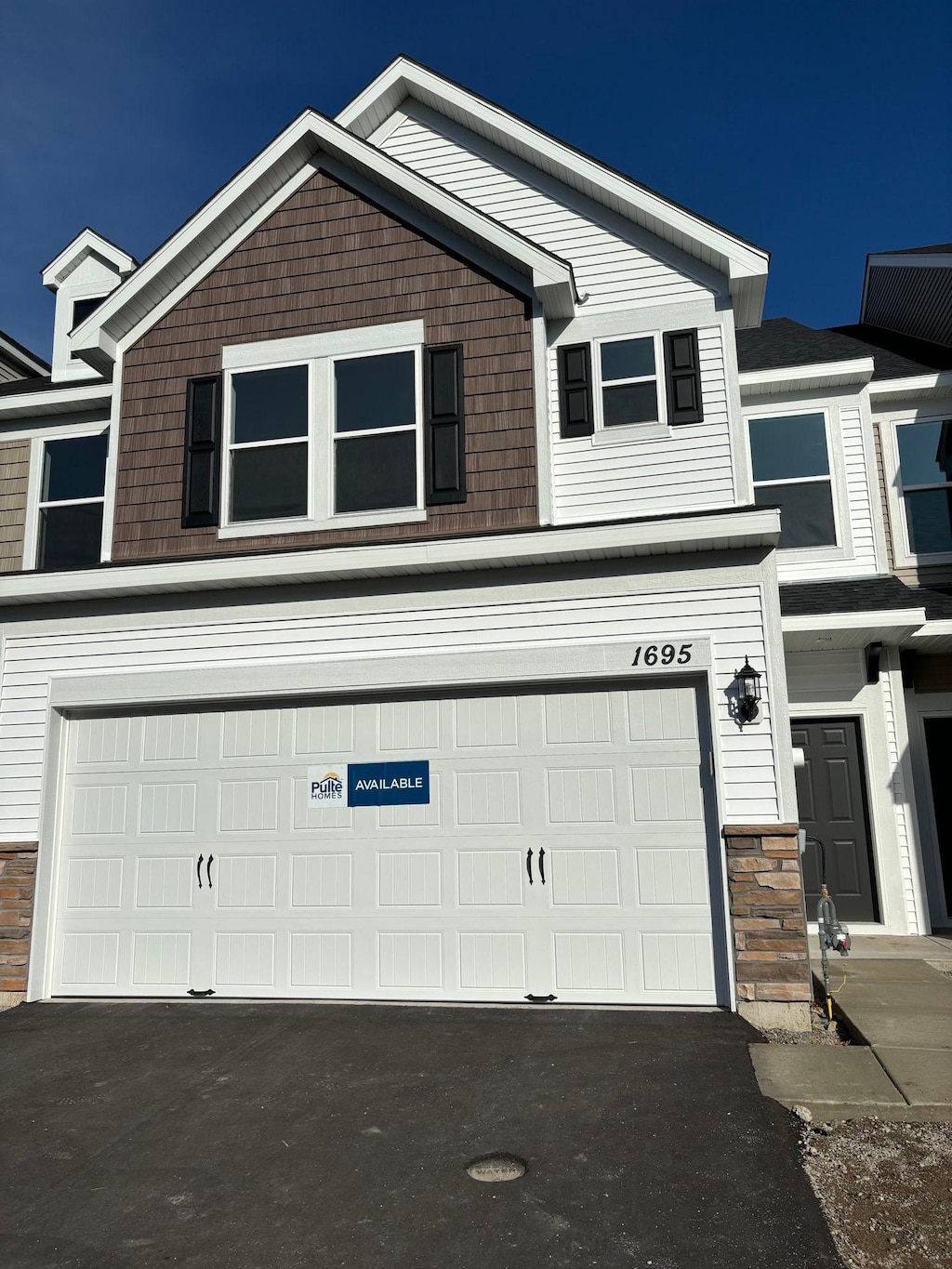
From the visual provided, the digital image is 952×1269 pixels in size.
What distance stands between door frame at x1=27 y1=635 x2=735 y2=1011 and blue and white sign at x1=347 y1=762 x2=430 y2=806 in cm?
66

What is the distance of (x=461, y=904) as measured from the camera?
7.89 metres

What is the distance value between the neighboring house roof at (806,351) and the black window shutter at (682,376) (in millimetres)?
2722

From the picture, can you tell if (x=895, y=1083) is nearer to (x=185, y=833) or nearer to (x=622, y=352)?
(x=185, y=833)

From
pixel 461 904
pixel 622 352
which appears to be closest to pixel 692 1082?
pixel 461 904

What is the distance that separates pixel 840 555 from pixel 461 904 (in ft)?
21.0

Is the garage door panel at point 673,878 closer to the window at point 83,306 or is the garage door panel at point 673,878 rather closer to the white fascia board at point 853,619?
the white fascia board at point 853,619

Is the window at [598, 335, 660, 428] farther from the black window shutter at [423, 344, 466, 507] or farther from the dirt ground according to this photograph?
the dirt ground

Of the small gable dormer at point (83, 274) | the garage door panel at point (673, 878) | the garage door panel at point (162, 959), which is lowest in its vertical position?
the garage door panel at point (162, 959)

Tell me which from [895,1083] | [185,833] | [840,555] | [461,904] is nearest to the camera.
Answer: [895,1083]

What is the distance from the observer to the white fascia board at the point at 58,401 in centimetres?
1139

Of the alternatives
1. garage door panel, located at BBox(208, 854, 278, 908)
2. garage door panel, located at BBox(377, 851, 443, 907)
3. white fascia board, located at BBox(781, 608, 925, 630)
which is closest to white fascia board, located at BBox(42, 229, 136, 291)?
garage door panel, located at BBox(208, 854, 278, 908)

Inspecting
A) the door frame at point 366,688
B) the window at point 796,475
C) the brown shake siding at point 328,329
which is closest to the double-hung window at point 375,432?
the brown shake siding at point 328,329

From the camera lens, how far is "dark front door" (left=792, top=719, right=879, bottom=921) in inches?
414

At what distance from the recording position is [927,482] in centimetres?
1159
